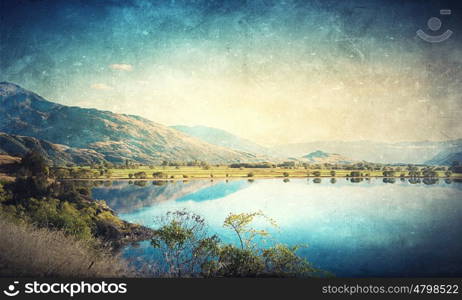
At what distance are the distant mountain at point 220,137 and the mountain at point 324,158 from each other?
115 inches

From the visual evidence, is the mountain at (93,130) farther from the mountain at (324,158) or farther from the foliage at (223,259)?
the foliage at (223,259)

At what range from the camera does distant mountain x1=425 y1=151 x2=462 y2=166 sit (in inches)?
517

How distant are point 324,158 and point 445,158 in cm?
623

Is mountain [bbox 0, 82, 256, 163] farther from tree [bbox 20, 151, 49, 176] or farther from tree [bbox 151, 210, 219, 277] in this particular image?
tree [bbox 151, 210, 219, 277]

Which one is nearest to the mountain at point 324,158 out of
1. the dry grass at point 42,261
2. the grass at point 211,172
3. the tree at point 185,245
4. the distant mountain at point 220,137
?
the grass at point 211,172

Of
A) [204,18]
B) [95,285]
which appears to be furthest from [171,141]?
[95,285]

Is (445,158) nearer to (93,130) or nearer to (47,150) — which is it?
(93,130)

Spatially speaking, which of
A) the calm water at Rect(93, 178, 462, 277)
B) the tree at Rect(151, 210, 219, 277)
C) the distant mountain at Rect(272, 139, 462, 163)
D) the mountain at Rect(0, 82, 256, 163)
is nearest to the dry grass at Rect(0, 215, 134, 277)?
the tree at Rect(151, 210, 219, 277)

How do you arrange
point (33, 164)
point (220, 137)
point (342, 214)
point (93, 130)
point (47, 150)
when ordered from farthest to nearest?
point (342, 214) < point (93, 130) < point (220, 137) < point (47, 150) < point (33, 164)

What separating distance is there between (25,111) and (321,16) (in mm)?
14633

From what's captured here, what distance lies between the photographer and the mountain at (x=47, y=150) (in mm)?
13133

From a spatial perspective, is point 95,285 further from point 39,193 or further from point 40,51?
point 40,51

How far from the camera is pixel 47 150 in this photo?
1431 centimetres

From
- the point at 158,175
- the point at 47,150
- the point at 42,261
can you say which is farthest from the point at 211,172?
the point at 42,261
